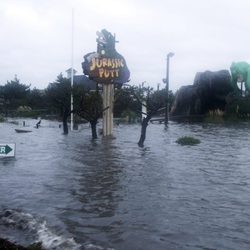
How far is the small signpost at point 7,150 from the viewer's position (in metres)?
17.1

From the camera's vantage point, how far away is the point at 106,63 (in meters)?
26.5

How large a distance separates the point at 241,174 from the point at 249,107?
32631mm

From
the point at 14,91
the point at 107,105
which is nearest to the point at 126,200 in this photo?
the point at 107,105

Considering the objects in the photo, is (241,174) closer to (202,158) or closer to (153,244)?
(202,158)

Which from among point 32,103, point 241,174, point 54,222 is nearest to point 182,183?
point 241,174

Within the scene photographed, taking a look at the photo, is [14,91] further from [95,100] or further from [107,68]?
[107,68]

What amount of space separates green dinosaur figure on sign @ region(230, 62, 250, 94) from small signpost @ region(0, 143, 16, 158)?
3773 centimetres

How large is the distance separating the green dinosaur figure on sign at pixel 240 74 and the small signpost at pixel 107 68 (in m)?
27.2

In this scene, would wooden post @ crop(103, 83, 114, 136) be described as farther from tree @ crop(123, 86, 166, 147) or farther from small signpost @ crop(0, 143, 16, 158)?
small signpost @ crop(0, 143, 16, 158)

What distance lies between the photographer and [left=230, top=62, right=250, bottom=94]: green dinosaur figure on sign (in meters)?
51.8

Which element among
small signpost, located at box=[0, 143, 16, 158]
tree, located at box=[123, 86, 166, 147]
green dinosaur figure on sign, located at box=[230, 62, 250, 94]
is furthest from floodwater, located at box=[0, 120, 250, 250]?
green dinosaur figure on sign, located at box=[230, 62, 250, 94]

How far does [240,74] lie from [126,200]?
43252 millimetres

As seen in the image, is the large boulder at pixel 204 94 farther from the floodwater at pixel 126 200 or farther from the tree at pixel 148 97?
the floodwater at pixel 126 200

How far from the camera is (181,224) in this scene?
9234 millimetres
